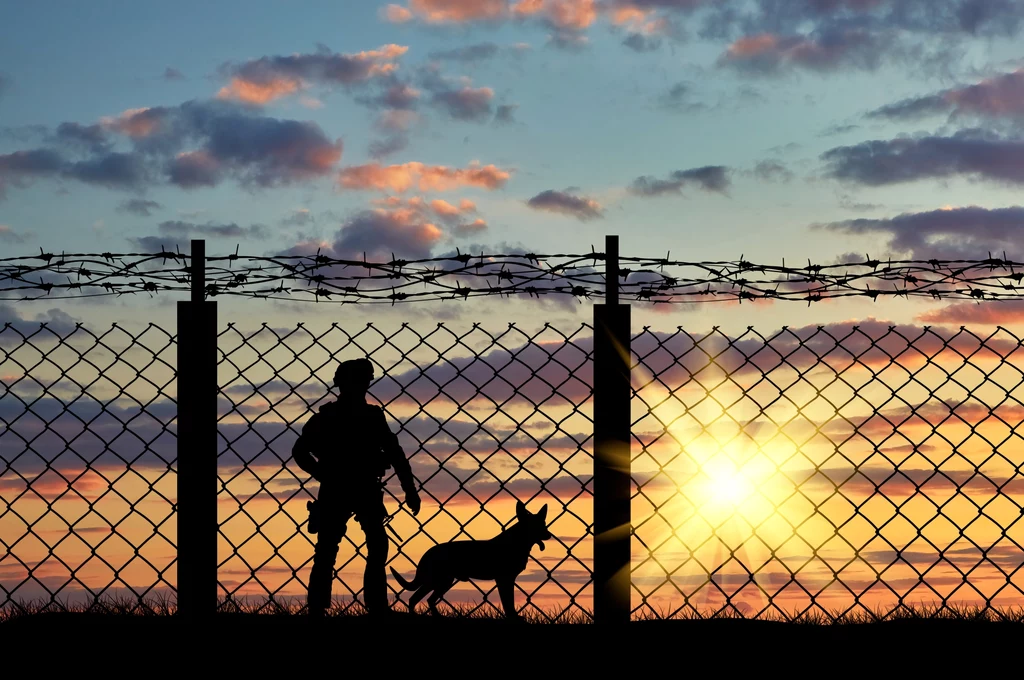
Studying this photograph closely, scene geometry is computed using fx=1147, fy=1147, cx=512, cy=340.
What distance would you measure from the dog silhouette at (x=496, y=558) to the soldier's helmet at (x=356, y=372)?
0.95 metres

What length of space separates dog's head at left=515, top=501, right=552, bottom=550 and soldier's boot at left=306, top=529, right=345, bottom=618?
0.99 metres

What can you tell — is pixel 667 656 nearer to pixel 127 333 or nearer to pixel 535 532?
pixel 535 532

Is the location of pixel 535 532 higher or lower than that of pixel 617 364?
lower

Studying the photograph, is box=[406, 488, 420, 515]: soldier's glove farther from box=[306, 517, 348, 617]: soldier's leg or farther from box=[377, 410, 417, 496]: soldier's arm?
box=[306, 517, 348, 617]: soldier's leg

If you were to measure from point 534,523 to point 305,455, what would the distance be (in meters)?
1.27

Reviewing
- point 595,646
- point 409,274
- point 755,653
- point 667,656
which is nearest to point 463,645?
point 595,646

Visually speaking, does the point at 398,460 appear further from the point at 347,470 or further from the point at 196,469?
the point at 196,469

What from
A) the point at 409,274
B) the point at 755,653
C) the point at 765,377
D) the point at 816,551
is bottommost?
the point at 755,653

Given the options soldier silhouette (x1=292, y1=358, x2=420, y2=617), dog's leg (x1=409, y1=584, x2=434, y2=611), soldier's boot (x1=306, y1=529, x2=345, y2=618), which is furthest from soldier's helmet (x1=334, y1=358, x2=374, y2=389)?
dog's leg (x1=409, y1=584, x2=434, y2=611)

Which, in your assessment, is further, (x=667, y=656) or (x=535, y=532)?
(x=535, y=532)

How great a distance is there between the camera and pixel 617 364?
5.50 metres

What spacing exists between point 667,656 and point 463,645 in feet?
3.07

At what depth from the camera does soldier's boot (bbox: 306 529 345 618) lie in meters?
6.07

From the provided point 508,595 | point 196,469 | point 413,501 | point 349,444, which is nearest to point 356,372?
point 349,444
